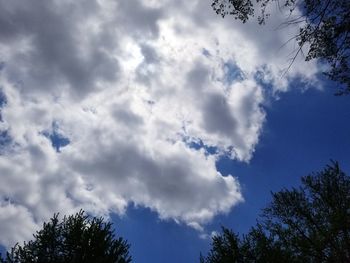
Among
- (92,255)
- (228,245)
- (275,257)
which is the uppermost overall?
(228,245)

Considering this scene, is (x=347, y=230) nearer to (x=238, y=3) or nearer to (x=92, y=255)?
(x=92, y=255)

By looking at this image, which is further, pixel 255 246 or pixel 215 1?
pixel 255 246

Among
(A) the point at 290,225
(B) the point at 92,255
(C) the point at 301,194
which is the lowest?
(B) the point at 92,255

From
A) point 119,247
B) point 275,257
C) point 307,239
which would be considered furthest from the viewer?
point 307,239

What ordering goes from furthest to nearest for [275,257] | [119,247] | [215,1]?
[275,257] → [119,247] → [215,1]

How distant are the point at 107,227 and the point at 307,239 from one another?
13746 millimetres

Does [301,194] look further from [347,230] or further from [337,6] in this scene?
[337,6]

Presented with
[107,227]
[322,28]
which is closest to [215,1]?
[322,28]

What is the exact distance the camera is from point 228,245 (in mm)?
22000

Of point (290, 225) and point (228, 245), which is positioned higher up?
point (290, 225)

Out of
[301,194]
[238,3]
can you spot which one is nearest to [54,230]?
[238,3]

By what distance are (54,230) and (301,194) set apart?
17883 mm

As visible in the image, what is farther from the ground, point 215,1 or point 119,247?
point 215,1

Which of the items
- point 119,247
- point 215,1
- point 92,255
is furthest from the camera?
point 119,247
